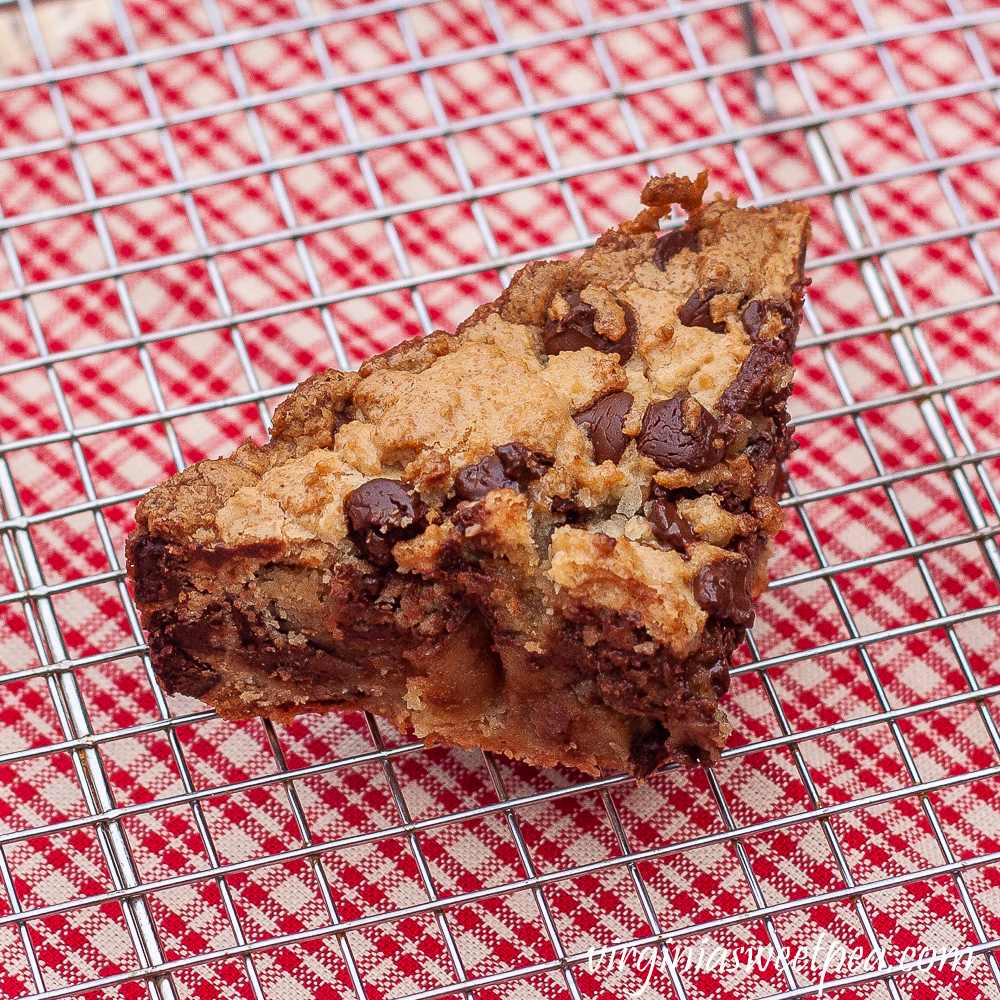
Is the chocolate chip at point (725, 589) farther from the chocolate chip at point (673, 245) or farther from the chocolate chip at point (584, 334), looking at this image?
the chocolate chip at point (673, 245)

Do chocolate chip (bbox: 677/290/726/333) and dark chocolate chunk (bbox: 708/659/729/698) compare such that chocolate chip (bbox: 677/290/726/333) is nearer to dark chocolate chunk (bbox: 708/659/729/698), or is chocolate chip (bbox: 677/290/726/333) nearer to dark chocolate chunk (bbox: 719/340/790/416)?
dark chocolate chunk (bbox: 719/340/790/416)

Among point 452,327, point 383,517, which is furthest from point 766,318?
point 452,327

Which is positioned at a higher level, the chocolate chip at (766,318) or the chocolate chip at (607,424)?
the chocolate chip at (766,318)

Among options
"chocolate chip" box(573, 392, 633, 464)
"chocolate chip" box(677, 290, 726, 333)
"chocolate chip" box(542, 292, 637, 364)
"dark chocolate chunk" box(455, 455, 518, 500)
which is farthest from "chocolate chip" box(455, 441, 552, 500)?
"chocolate chip" box(677, 290, 726, 333)

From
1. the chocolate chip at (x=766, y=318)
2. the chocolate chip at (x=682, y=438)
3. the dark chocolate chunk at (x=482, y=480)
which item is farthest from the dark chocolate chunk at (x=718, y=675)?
the chocolate chip at (x=766, y=318)

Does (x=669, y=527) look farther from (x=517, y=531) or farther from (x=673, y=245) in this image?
(x=673, y=245)

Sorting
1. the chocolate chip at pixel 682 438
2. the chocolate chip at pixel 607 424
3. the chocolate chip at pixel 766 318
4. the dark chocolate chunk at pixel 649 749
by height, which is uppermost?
the chocolate chip at pixel 766 318

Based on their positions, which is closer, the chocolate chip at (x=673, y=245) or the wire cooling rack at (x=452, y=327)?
the chocolate chip at (x=673, y=245)
